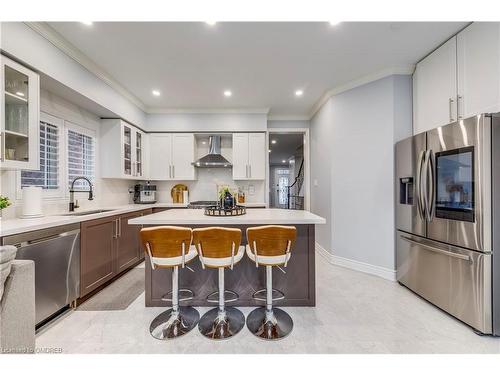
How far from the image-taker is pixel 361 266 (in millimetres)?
3109

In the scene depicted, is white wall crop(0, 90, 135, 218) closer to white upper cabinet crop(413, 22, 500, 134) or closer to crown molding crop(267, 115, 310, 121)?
crown molding crop(267, 115, 310, 121)

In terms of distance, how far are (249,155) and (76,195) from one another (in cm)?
285

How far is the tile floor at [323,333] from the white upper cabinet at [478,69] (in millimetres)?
2014

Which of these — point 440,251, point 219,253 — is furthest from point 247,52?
point 440,251

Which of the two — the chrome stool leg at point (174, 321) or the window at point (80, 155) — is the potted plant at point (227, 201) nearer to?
the chrome stool leg at point (174, 321)

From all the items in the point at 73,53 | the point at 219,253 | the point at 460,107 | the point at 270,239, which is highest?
the point at 73,53

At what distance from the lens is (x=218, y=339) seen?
172 cm

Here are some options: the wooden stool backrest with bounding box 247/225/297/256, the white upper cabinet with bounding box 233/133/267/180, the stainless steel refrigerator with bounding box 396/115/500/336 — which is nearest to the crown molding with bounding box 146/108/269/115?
the white upper cabinet with bounding box 233/133/267/180

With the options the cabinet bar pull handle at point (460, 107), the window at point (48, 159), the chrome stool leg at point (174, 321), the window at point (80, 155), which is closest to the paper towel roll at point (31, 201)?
the window at point (48, 159)

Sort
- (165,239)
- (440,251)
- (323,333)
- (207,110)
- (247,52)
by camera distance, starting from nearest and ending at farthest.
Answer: (165,239)
(323,333)
(440,251)
(247,52)
(207,110)

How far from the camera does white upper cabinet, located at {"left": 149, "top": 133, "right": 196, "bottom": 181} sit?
426 centimetres

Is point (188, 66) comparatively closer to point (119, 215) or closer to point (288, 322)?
point (119, 215)

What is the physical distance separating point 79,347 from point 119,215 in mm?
1559

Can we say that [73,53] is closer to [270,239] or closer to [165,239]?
[165,239]
